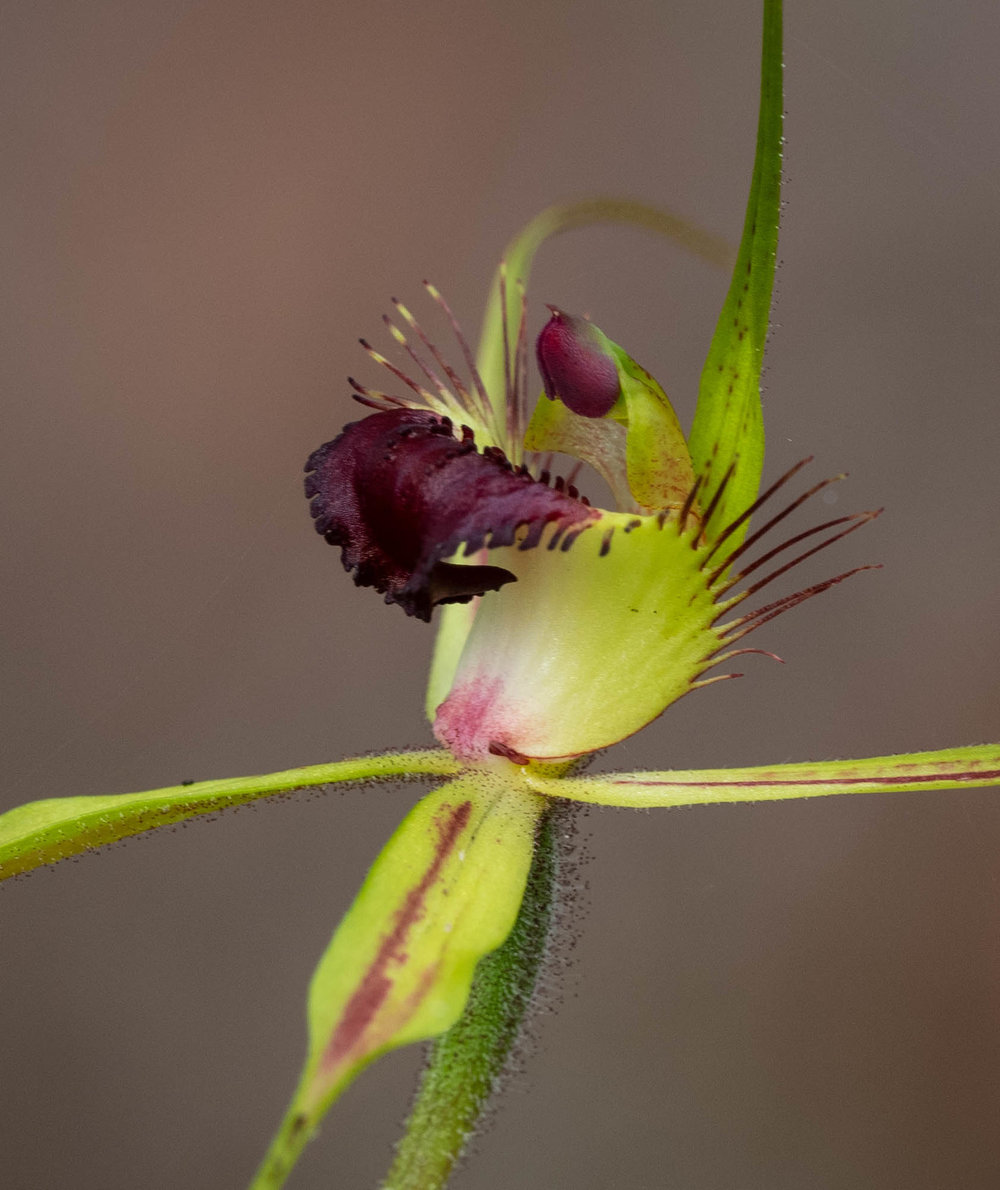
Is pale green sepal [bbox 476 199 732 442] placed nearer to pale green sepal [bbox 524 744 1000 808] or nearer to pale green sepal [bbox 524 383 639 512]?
pale green sepal [bbox 524 383 639 512]

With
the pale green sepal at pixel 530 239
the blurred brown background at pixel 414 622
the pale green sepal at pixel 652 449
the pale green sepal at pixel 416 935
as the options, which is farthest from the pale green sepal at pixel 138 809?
the blurred brown background at pixel 414 622

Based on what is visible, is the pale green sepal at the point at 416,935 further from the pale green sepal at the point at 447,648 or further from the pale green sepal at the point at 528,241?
the pale green sepal at the point at 528,241

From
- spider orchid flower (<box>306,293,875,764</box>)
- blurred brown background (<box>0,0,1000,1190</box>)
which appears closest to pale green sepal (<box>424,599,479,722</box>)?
spider orchid flower (<box>306,293,875,764</box>)

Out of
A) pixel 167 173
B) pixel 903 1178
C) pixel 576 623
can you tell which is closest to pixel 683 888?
pixel 903 1178

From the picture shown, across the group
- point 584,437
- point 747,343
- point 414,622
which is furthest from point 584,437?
point 414,622

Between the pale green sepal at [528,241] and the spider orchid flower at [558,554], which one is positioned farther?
the pale green sepal at [528,241]

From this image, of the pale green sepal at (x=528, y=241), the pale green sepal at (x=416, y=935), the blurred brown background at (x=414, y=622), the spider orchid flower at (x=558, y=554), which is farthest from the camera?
the blurred brown background at (x=414, y=622)
